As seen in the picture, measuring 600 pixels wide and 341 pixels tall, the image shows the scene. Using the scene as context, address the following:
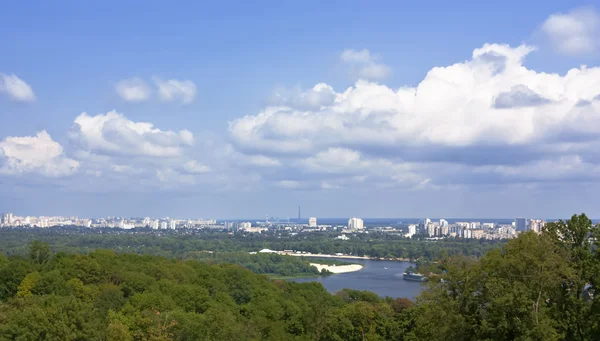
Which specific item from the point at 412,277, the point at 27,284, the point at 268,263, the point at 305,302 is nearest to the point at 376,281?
the point at 412,277

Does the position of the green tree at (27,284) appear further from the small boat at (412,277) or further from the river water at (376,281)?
the small boat at (412,277)

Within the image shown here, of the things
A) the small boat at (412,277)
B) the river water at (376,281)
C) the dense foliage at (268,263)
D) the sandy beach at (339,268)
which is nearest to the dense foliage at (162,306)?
the river water at (376,281)

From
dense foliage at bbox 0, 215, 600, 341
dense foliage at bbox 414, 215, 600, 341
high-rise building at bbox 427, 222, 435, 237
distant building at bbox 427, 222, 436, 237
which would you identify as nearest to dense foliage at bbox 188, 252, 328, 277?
dense foliage at bbox 0, 215, 600, 341

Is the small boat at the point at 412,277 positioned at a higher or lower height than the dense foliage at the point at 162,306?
lower

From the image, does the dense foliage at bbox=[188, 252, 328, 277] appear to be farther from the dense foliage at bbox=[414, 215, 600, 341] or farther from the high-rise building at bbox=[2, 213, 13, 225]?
the high-rise building at bbox=[2, 213, 13, 225]

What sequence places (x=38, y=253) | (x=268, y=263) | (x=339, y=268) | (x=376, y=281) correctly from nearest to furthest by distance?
1. (x=38, y=253)
2. (x=376, y=281)
3. (x=268, y=263)
4. (x=339, y=268)

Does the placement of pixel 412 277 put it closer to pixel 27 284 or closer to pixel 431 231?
pixel 27 284

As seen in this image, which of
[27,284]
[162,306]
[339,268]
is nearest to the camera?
[162,306]

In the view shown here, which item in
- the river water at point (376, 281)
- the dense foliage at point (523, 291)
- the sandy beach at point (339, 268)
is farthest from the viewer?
the sandy beach at point (339, 268)

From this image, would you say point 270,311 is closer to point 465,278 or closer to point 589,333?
point 465,278
